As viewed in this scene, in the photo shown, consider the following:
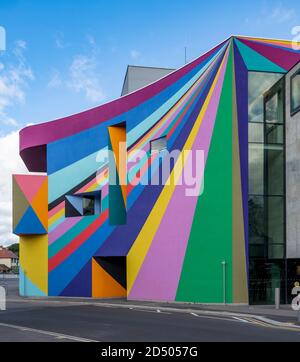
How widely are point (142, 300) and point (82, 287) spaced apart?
16.5 feet

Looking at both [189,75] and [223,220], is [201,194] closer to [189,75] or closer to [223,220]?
[223,220]

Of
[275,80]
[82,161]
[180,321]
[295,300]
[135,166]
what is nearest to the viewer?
[180,321]

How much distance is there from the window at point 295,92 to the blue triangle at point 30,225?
56.0ft

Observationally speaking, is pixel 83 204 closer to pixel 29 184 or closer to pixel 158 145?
pixel 29 184

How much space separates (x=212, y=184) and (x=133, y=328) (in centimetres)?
1017

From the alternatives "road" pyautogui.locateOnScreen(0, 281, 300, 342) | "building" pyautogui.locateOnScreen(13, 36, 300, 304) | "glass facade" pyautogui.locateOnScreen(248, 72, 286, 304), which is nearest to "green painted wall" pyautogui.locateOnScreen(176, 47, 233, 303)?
"building" pyautogui.locateOnScreen(13, 36, 300, 304)

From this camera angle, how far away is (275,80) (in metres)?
24.4

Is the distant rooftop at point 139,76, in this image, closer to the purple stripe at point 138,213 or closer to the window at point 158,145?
the window at point 158,145

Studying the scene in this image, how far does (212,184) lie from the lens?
2308 centimetres

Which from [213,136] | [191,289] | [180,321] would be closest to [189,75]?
[213,136]

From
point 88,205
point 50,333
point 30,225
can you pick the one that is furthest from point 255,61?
point 30,225

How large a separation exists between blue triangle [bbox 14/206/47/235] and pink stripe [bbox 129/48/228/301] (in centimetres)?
921
